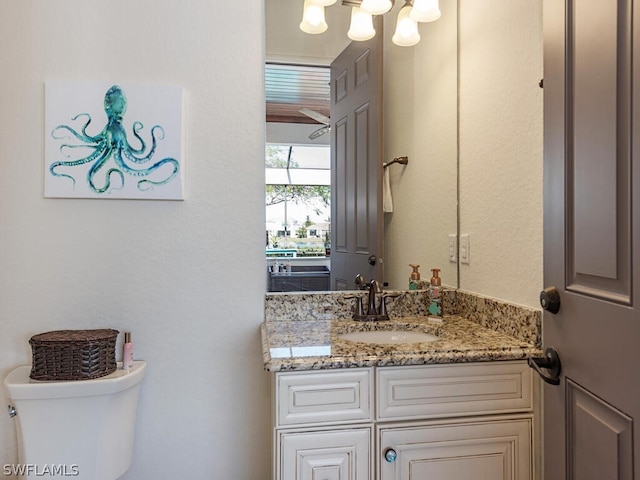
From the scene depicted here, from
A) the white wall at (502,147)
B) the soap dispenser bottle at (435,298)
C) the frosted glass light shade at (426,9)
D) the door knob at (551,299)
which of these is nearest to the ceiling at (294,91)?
the frosted glass light shade at (426,9)

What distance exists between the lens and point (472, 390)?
122 centimetres

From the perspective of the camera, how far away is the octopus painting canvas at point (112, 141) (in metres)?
1.43

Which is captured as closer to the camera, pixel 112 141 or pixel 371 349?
pixel 371 349

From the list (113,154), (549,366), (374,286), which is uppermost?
(113,154)

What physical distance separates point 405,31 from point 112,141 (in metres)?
1.23

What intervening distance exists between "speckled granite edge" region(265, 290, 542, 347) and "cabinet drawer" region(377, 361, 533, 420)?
16cm

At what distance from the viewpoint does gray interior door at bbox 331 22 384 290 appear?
1.77 m

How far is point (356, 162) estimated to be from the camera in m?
1.80

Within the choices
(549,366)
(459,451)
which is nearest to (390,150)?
(549,366)

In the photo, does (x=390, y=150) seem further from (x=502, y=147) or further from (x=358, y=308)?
(x=358, y=308)

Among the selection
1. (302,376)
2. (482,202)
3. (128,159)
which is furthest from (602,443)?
(128,159)

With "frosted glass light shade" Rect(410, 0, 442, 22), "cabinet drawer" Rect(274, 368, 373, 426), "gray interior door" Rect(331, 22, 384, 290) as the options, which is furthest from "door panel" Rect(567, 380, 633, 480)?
"frosted glass light shade" Rect(410, 0, 442, 22)

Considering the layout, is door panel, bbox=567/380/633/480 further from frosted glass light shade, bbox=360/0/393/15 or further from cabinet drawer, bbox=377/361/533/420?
frosted glass light shade, bbox=360/0/393/15
